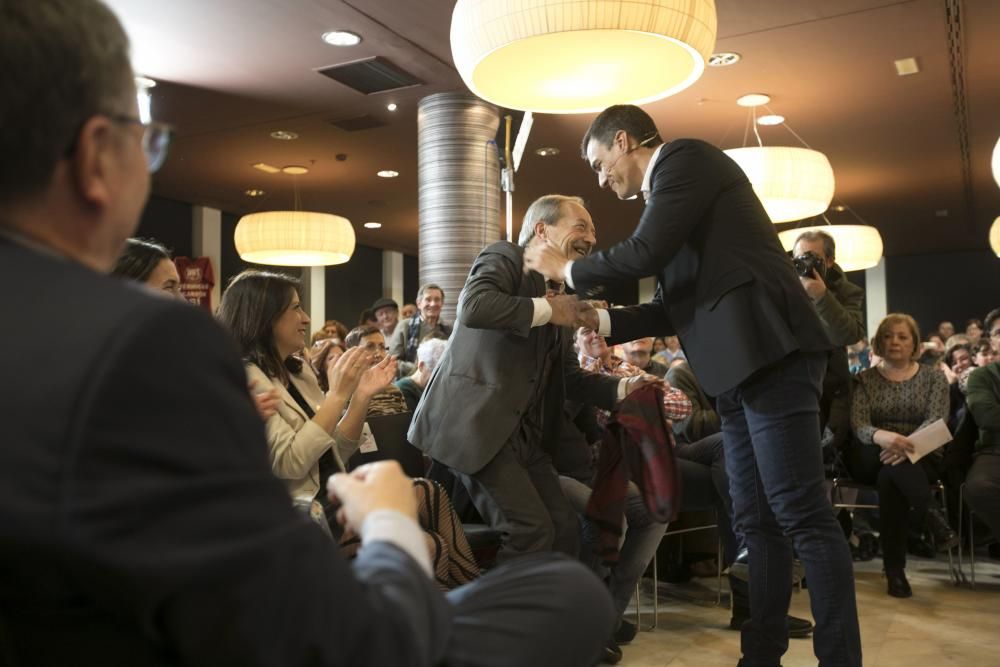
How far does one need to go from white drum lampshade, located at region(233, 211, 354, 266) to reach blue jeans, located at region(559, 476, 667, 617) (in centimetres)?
539

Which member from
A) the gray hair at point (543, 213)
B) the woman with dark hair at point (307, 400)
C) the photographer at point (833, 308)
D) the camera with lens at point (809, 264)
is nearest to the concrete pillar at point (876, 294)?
the photographer at point (833, 308)

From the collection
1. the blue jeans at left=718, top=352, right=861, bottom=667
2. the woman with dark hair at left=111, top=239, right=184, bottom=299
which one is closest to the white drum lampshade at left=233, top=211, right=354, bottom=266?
the woman with dark hair at left=111, top=239, right=184, bottom=299

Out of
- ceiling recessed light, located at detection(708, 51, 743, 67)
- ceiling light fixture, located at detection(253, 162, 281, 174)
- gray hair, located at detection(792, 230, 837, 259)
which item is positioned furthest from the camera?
ceiling light fixture, located at detection(253, 162, 281, 174)

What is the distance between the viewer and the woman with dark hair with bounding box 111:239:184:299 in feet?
6.82

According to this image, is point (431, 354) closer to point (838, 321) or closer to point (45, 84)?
point (838, 321)

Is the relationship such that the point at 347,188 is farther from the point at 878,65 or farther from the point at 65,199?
the point at 65,199

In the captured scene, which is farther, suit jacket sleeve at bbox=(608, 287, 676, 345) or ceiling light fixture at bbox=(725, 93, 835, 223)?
ceiling light fixture at bbox=(725, 93, 835, 223)

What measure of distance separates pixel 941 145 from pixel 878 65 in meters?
2.66

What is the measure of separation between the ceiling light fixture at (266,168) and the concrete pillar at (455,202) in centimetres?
322

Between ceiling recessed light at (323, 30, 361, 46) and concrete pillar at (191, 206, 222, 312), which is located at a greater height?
ceiling recessed light at (323, 30, 361, 46)

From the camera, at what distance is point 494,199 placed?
19.3 ft

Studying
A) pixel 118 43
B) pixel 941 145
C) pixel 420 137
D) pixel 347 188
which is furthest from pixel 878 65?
pixel 118 43

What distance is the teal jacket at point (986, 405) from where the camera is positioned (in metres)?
4.05

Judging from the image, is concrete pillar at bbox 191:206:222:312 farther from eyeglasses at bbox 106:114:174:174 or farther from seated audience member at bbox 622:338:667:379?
eyeglasses at bbox 106:114:174:174
